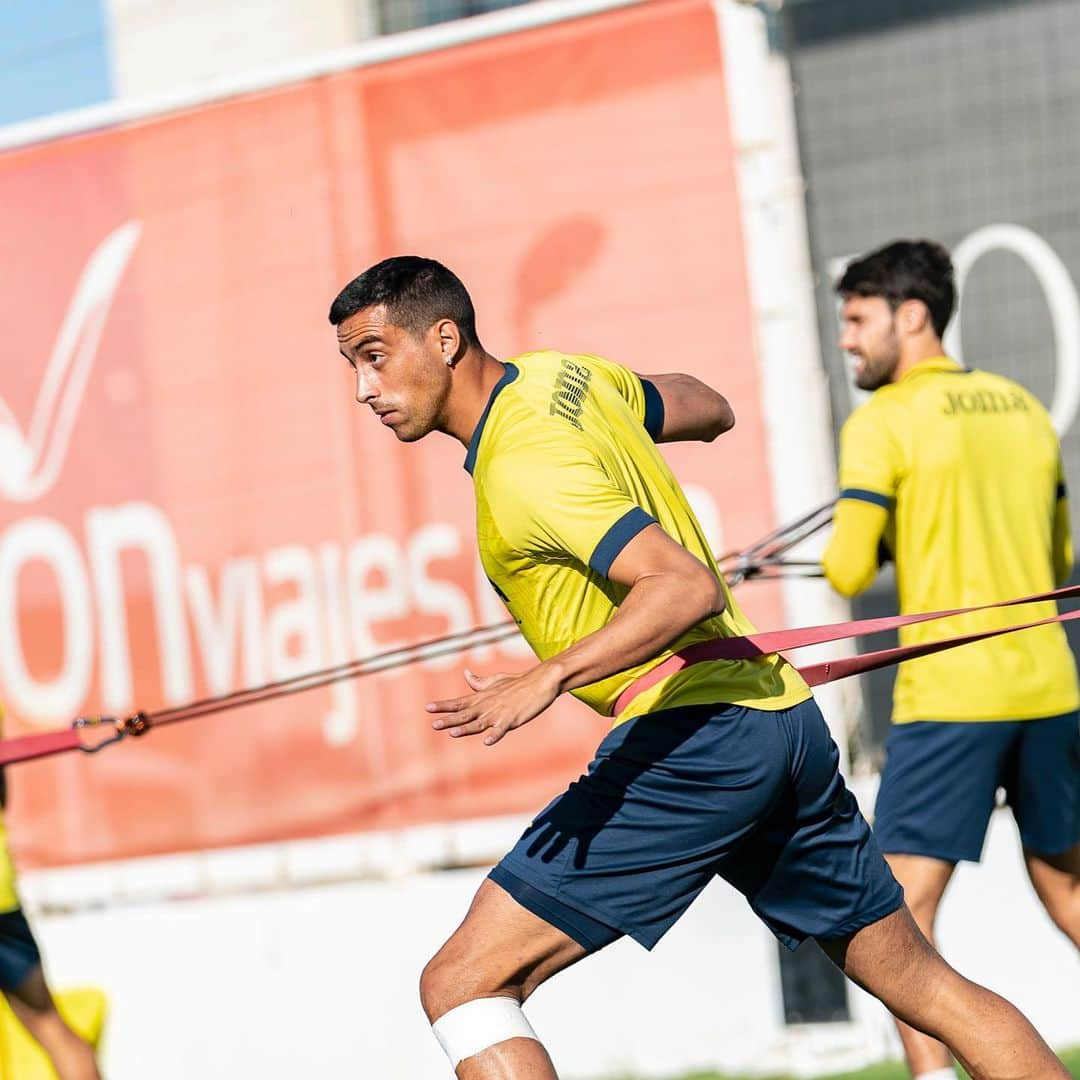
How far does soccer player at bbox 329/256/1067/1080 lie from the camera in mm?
3352

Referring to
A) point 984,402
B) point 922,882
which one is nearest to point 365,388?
point 984,402

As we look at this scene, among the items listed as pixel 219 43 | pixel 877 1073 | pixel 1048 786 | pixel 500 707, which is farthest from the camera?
pixel 219 43

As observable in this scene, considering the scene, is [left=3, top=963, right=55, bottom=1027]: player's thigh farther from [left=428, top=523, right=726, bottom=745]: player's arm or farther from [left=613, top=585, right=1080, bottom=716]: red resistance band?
[left=428, top=523, right=726, bottom=745]: player's arm

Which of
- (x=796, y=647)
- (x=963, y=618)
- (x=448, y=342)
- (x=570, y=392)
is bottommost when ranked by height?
(x=963, y=618)

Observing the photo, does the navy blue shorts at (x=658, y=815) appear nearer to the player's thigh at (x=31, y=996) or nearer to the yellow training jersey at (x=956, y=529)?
the yellow training jersey at (x=956, y=529)

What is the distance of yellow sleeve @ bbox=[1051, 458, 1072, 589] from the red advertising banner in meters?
1.12

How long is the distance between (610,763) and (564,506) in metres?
0.58

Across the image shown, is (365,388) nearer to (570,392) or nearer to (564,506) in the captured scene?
(570,392)

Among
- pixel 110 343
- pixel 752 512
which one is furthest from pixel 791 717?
pixel 110 343

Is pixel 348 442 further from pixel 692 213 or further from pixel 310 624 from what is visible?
pixel 692 213

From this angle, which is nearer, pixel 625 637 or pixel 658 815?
pixel 625 637

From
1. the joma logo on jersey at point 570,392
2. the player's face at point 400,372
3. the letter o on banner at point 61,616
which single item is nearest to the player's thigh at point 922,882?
the joma logo on jersey at point 570,392

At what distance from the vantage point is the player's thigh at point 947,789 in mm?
4793

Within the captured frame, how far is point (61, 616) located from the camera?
698 centimetres
